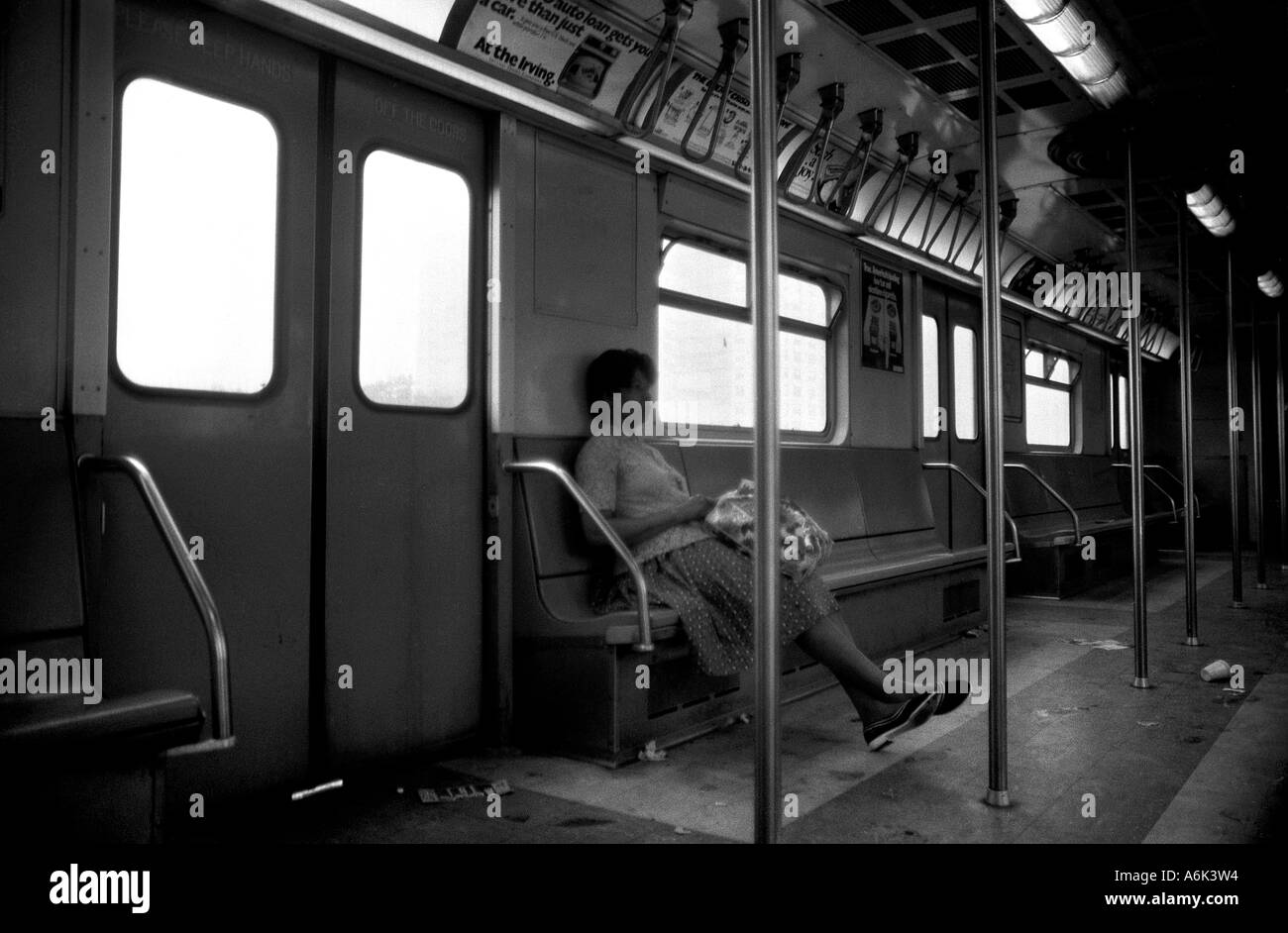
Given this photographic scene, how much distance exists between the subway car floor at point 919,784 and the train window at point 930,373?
2.72 m

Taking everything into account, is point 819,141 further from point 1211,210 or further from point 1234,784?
point 1234,784

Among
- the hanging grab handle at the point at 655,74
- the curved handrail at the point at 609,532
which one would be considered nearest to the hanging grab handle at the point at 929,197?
the hanging grab handle at the point at 655,74

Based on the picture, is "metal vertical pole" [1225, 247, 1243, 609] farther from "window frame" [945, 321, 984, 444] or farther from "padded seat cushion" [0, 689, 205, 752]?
"padded seat cushion" [0, 689, 205, 752]

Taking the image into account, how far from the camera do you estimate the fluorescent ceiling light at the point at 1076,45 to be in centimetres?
353

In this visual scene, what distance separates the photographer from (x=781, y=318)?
5367 mm

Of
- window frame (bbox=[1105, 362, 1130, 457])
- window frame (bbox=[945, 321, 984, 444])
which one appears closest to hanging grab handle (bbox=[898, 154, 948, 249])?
window frame (bbox=[945, 321, 984, 444])

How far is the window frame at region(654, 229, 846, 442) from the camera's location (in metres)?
4.42

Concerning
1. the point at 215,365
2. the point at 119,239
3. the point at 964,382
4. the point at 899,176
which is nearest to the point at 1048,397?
the point at 964,382

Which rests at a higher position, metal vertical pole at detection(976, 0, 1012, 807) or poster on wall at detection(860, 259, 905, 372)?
poster on wall at detection(860, 259, 905, 372)

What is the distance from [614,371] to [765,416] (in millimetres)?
2129

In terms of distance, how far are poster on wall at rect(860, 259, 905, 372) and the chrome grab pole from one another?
174 inches

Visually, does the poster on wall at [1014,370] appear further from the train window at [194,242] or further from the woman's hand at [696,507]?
the train window at [194,242]
